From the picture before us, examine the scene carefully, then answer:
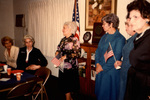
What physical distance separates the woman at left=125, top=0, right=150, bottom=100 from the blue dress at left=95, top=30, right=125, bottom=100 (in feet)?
2.57

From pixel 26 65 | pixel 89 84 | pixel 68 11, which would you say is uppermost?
pixel 68 11

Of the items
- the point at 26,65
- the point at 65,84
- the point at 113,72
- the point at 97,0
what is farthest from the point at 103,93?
the point at 97,0

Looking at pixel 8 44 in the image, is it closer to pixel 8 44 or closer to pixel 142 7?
pixel 8 44

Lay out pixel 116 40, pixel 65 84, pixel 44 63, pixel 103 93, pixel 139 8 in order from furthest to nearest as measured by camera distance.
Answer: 1. pixel 44 63
2. pixel 65 84
3. pixel 103 93
4. pixel 116 40
5. pixel 139 8

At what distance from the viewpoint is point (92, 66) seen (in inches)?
130

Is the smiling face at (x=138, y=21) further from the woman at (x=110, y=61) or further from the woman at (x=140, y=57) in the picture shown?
the woman at (x=110, y=61)

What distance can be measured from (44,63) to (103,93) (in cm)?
140

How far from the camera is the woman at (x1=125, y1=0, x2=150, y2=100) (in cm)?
127

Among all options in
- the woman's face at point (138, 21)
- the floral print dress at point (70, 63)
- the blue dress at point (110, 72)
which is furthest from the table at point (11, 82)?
the woman's face at point (138, 21)

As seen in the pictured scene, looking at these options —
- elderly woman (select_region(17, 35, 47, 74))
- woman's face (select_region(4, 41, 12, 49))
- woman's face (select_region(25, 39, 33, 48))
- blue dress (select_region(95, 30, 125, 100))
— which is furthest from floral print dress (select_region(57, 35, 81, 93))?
woman's face (select_region(4, 41, 12, 49))

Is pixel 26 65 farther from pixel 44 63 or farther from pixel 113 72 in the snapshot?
pixel 113 72

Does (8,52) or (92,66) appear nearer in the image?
(92,66)

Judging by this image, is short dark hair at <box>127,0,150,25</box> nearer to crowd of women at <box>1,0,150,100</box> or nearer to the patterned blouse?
crowd of women at <box>1,0,150,100</box>

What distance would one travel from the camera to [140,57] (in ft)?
4.27
